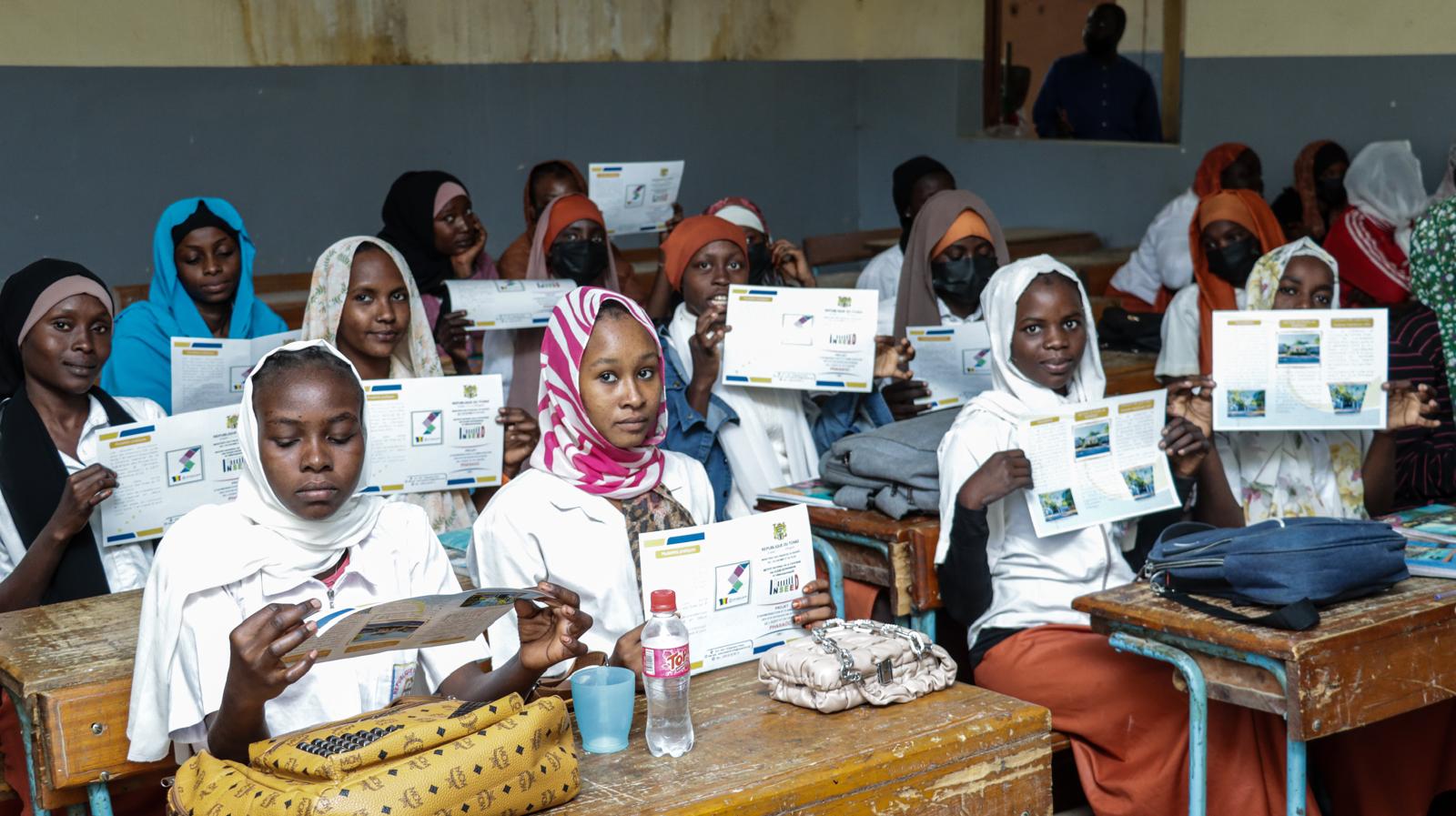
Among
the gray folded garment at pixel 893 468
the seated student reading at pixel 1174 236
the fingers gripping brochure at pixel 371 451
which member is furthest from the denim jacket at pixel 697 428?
the seated student reading at pixel 1174 236

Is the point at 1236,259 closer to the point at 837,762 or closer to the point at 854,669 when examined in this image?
the point at 854,669

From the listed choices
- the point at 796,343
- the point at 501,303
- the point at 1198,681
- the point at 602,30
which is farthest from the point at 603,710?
the point at 602,30

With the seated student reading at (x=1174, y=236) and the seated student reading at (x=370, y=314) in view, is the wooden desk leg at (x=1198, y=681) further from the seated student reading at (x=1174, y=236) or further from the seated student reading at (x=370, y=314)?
the seated student reading at (x=1174, y=236)

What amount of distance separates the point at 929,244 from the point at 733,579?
2915 mm

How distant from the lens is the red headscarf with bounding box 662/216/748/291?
506 centimetres

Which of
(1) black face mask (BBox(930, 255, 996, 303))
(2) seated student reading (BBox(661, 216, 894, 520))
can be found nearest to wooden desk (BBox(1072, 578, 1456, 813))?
(2) seated student reading (BBox(661, 216, 894, 520))

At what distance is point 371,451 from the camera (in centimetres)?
404

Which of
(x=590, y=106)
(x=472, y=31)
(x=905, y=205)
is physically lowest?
(x=905, y=205)

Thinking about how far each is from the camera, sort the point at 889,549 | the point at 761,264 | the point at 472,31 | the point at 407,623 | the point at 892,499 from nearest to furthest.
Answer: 1. the point at 407,623
2. the point at 889,549
3. the point at 892,499
4. the point at 761,264
5. the point at 472,31

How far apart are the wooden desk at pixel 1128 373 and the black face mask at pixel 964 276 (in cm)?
57

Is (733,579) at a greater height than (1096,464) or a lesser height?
lesser

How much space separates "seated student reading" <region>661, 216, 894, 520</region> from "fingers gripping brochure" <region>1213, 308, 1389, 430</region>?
122cm

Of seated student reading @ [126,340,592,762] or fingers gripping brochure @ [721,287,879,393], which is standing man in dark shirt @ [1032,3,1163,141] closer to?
fingers gripping brochure @ [721,287,879,393]

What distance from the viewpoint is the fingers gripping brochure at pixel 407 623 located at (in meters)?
2.27
